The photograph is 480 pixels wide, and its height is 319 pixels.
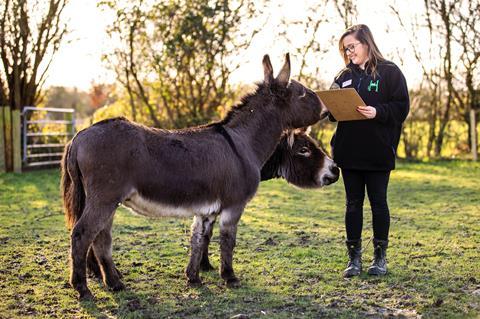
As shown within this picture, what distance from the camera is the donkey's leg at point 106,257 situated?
17.3 feet

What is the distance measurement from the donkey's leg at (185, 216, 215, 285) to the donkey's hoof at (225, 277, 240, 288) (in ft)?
0.84

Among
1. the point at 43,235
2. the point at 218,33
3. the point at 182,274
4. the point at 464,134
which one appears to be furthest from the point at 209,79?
the point at 182,274

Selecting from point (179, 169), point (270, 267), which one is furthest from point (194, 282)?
point (179, 169)

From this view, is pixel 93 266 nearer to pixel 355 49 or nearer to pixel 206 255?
pixel 206 255

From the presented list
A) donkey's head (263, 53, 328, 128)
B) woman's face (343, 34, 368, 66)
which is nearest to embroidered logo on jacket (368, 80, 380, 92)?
woman's face (343, 34, 368, 66)

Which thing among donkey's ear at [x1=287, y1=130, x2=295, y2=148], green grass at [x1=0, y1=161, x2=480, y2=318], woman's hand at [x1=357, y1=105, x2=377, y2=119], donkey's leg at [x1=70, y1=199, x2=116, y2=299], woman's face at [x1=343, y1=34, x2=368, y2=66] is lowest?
green grass at [x1=0, y1=161, x2=480, y2=318]

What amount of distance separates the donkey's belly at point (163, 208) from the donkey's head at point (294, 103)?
1128 mm

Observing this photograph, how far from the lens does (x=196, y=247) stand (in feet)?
18.2

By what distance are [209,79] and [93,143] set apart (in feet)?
41.2

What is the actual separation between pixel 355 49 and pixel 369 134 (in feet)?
2.56

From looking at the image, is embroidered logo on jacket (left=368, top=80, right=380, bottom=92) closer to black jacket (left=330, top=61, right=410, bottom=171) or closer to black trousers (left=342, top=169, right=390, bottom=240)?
black jacket (left=330, top=61, right=410, bottom=171)

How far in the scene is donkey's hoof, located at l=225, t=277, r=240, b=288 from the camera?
17.8ft

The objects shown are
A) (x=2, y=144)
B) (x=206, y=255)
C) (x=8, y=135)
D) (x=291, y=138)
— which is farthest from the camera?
(x=8, y=135)

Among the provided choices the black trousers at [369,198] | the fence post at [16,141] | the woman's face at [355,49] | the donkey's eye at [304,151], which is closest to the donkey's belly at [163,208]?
the black trousers at [369,198]
